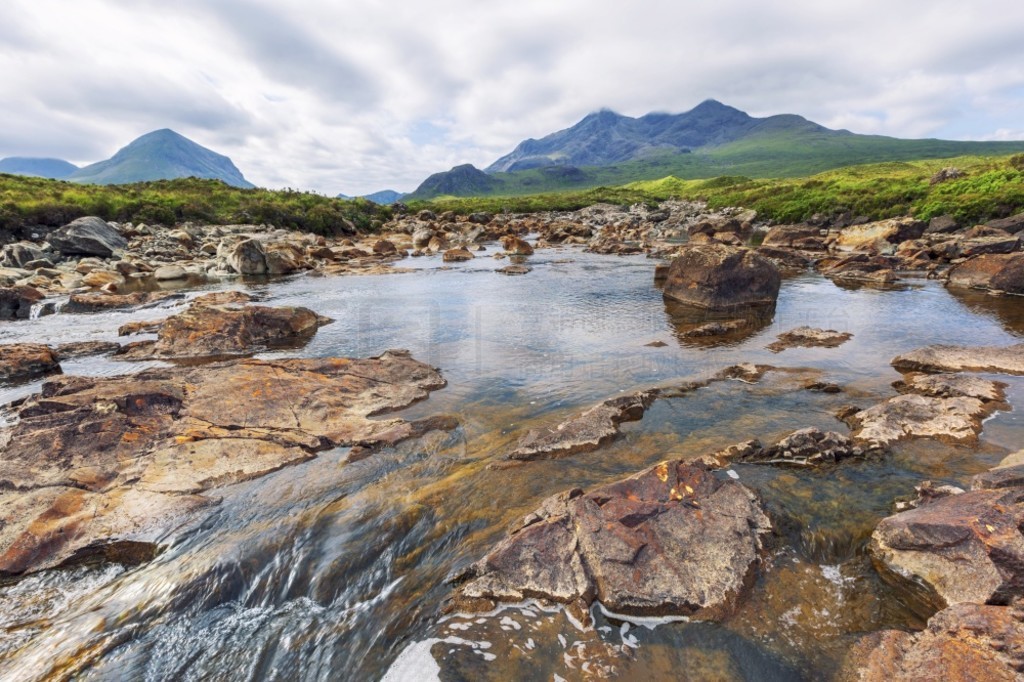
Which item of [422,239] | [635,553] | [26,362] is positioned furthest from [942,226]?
[26,362]

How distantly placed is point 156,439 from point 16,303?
2152 cm

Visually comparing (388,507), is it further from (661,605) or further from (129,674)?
(661,605)

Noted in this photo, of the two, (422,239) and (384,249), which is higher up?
(422,239)

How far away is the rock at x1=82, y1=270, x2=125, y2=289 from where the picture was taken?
28.5 m

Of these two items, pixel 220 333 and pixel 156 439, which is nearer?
pixel 156 439

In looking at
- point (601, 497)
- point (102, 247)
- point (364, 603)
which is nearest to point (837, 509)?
point (601, 497)

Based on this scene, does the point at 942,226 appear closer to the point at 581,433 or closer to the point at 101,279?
the point at 581,433

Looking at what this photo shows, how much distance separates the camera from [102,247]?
1475 inches

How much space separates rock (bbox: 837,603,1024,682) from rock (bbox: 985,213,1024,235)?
1778 inches

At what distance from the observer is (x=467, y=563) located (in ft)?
20.0

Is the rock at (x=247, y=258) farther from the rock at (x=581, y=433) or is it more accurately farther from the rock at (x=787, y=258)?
the rock at (x=787, y=258)

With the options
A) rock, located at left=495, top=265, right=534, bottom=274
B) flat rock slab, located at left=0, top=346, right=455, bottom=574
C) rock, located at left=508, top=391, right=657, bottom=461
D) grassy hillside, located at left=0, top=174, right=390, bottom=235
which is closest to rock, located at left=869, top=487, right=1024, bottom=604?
rock, located at left=508, top=391, right=657, bottom=461

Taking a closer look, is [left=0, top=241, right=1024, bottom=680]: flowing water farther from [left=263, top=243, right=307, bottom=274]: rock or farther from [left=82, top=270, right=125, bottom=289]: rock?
[left=263, top=243, right=307, bottom=274]: rock

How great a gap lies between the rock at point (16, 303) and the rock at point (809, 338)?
104 feet
